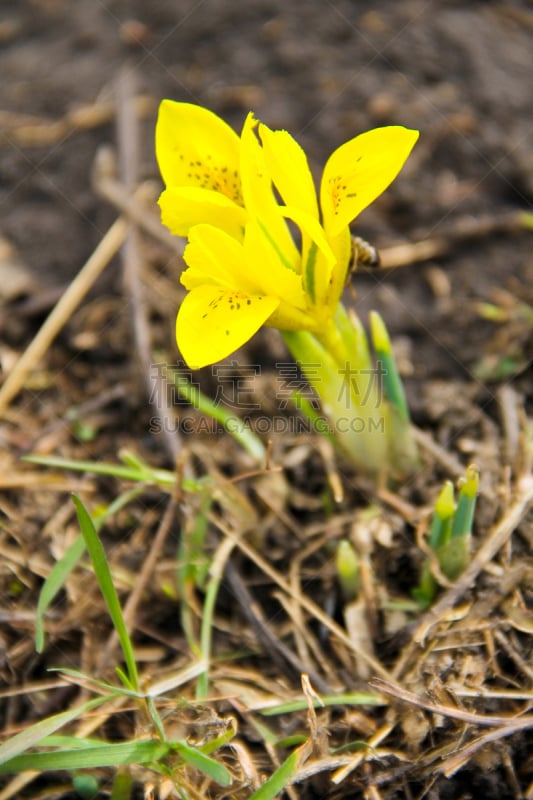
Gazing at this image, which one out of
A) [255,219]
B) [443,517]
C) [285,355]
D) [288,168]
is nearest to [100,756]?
[443,517]

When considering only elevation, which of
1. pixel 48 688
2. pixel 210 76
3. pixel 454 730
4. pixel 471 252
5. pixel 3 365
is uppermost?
pixel 210 76

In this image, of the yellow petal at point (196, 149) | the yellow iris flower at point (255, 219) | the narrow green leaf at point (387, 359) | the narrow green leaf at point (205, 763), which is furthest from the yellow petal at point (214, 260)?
the narrow green leaf at point (205, 763)

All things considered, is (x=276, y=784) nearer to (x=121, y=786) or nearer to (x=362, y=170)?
(x=121, y=786)

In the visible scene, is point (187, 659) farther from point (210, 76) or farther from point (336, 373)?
point (210, 76)

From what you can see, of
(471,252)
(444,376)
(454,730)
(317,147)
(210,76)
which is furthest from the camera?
→ (210,76)

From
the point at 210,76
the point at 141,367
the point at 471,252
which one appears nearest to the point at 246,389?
the point at 141,367
